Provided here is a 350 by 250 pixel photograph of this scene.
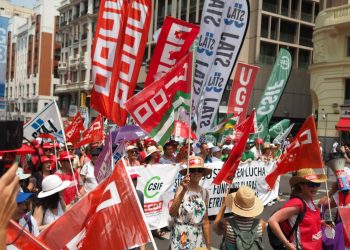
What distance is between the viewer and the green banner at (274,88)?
41.7ft

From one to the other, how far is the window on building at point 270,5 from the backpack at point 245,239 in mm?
37773

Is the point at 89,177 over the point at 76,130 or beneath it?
beneath

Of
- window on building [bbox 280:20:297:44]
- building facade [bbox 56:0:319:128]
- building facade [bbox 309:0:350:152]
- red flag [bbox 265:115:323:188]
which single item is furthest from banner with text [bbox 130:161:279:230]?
window on building [bbox 280:20:297:44]

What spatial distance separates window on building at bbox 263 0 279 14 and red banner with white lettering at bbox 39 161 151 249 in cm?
3846

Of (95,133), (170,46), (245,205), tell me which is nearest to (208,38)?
(170,46)

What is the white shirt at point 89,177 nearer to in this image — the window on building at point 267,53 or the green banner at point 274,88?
the green banner at point 274,88

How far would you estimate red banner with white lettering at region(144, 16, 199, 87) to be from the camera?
330 inches

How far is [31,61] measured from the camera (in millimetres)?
78625

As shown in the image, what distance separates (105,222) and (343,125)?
26.1m

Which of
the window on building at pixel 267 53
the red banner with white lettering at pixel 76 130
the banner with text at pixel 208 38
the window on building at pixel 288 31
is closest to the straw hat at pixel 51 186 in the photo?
the banner with text at pixel 208 38

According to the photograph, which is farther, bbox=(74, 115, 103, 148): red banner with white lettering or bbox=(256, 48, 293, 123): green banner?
bbox=(256, 48, 293, 123): green banner

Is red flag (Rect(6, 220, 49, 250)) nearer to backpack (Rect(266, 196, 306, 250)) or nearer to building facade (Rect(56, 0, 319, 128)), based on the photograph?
backpack (Rect(266, 196, 306, 250))

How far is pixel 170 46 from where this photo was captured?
853 cm

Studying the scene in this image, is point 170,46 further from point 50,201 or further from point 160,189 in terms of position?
point 50,201
